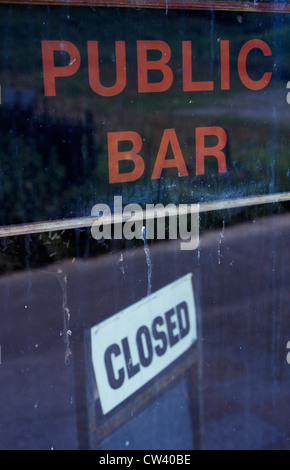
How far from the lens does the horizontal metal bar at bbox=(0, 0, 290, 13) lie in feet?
4.51

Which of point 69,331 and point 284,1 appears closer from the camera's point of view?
point 69,331

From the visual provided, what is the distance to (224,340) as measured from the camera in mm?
1731

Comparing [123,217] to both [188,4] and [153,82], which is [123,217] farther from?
[188,4]

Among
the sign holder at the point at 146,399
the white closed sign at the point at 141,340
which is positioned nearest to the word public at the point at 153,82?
the white closed sign at the point at 141,340

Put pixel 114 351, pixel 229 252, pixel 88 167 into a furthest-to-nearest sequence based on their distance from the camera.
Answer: pixel 229 252
pixel 114 351
pixel 88 167

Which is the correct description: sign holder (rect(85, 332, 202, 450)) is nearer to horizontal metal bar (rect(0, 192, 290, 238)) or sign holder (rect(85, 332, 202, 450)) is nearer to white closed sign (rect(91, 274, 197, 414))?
white closed sign (rect(91, 274, 197, 414))

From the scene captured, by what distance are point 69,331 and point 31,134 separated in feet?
1.80

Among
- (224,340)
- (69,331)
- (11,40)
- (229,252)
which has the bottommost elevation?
(224,340)

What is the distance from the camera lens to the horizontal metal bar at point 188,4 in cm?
137

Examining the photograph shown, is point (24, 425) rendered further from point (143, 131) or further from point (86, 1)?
point (86, 1)

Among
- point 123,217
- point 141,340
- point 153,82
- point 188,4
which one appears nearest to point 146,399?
point 141,340

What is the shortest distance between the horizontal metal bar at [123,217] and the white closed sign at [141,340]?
222 mm

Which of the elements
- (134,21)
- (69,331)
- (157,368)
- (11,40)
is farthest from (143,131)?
(157,368)

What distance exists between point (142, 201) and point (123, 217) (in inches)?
2.9
